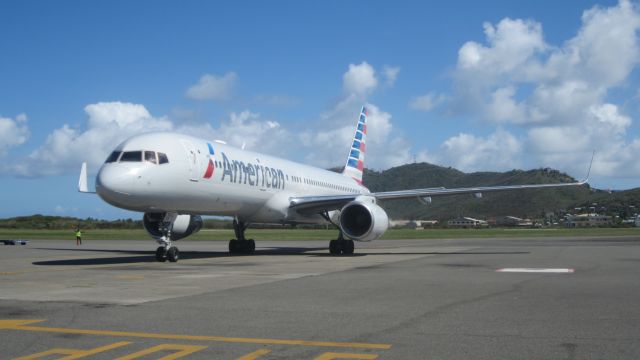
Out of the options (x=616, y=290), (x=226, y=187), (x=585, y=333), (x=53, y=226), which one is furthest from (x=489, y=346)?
(x=53, y=226)

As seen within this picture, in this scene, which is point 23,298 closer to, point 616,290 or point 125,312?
point 125,312

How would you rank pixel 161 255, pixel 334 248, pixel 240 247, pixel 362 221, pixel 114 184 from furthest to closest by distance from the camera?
pixel 240 247 < pixel 334 248 < pixel 362 221 < pixel 161 255 < pixel 114 184

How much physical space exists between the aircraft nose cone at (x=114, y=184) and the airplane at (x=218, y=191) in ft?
0.09

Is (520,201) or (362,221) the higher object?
(520,201)

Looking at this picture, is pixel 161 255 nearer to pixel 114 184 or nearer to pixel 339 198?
pixel 114 184

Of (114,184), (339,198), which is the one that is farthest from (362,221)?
(114,184)

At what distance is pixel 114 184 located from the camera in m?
17.8

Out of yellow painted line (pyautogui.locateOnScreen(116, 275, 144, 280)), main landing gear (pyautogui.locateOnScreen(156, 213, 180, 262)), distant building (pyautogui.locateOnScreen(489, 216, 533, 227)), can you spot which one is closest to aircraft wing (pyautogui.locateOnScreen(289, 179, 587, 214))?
main landing gear (pyautogui.locateOnScreen(156, 213, 180, 262))

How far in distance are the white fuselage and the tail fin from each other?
1022 centimetres

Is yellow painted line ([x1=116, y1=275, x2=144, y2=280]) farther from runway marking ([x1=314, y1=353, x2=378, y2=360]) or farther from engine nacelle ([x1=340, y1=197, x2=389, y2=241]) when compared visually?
engine nacelle ([x1=340, y1=197, x2=389, y2=241])

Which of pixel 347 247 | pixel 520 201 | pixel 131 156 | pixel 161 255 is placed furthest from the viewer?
pixel 520 201

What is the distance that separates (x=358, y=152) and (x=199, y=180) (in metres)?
20.5

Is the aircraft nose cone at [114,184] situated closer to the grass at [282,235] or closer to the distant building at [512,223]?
the grass at [282,235]

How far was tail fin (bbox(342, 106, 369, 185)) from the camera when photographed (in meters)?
39.7
